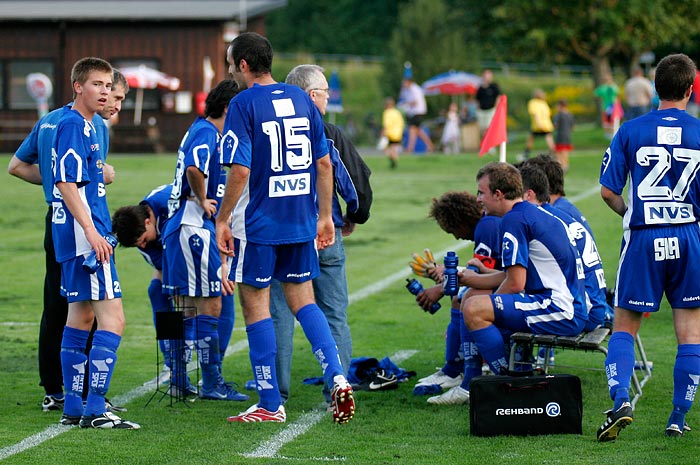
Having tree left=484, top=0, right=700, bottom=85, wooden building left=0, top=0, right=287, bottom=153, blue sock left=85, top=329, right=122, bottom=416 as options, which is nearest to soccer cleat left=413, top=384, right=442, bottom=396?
blue sock left=85, top=329, right=122, bottom=416

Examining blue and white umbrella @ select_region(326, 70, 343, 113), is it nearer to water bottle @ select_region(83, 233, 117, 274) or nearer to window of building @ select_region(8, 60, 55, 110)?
window of building @ select_region(8, 60, 55, 110)

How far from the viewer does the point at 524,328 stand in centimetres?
698

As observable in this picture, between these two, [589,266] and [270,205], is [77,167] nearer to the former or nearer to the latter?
[270,205]

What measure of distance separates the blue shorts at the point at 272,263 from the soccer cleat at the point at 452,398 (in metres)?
1.19

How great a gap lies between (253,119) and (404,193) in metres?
16.2

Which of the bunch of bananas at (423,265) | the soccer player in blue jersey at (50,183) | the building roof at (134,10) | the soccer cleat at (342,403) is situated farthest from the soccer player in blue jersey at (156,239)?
the building roof at (134,10)

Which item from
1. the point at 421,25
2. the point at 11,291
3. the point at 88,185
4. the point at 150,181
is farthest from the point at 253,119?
the point at 421,25

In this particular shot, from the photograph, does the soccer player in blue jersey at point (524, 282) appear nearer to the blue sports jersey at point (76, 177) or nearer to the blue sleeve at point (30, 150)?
the blue sports jersey at point (76, 177)

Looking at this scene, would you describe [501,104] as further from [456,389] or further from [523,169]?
[456,389]

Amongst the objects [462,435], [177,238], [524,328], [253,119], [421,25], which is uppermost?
[421,25]

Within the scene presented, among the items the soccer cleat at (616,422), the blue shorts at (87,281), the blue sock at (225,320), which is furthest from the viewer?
the blue sock at (225,320)

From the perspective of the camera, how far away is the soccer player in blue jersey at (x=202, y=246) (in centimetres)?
729

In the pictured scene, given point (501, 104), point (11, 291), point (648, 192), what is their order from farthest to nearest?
point (11, 291), point (501, 104), point (648, 192)

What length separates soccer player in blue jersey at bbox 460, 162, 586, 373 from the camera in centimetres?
686
